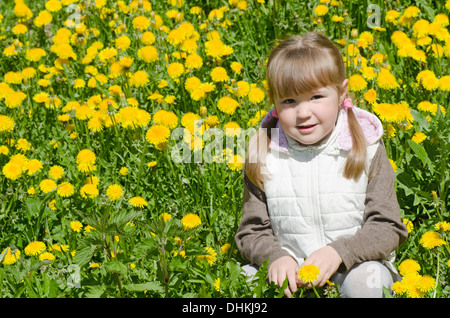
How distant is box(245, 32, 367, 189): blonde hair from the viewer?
84.1 inches

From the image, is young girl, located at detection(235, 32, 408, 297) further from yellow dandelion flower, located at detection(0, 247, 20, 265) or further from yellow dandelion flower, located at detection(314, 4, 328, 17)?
yellow dandelion flower, located at detection(314, 4, 328, 17)

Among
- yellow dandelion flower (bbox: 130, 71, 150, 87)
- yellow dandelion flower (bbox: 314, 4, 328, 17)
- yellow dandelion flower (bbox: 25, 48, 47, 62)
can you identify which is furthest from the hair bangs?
yellow dandelion flower (bbox: 25, 48, 47, 62)

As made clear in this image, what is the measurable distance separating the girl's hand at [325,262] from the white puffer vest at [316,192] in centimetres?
12

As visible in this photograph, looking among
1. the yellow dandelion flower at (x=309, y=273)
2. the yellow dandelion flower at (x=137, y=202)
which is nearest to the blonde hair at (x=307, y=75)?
the yellow dandelion flower at (x=309, y=273)

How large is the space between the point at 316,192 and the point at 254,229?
11.1 inches

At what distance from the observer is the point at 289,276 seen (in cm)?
211

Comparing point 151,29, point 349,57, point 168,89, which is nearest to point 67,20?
point 151,29

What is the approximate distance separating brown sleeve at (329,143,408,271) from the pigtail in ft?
0.21

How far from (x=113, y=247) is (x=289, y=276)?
1.96ft

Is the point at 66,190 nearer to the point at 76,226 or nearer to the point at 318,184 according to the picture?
the point at 76,226

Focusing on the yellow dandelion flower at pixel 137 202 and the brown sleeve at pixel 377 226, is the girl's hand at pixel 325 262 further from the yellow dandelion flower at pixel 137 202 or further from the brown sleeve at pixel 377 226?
the yellow dandelion flower at pixel 137 202
